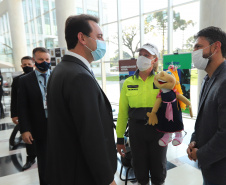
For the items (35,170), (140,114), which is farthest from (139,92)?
(35,170)

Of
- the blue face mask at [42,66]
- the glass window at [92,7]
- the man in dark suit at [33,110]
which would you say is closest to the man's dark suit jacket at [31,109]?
the man in dark suit at [33,110]

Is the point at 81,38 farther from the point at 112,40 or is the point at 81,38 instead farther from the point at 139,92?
the point at 112,40

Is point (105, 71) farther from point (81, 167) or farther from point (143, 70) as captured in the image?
point (81, 167)

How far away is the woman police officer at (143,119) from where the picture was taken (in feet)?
4.89

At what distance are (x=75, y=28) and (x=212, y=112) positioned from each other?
899 mm

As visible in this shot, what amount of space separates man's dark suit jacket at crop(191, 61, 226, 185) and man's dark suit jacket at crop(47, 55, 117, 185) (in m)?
0.57

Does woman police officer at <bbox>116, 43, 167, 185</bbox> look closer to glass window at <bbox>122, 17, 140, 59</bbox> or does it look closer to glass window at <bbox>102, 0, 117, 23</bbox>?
glass window at <bbox>122, 17, 140, 59</bbox>

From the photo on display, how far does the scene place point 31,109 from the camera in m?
1.79

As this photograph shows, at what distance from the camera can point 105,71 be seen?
7.43 metres

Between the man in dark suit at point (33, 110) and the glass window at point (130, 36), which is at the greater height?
the glass window at point (130, 36)

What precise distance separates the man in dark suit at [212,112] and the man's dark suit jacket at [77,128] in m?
0.58

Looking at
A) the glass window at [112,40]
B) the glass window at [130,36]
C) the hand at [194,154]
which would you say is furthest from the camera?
the glass window at [112,40]

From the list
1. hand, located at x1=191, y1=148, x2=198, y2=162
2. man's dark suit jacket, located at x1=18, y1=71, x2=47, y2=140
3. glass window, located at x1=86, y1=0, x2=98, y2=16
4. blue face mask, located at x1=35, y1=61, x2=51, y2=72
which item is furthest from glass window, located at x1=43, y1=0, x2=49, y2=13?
hand, located at x1=191, y1=148, x2=198, y2=162

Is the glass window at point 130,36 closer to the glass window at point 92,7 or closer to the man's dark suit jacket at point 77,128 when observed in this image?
the glass window at point 92,7
